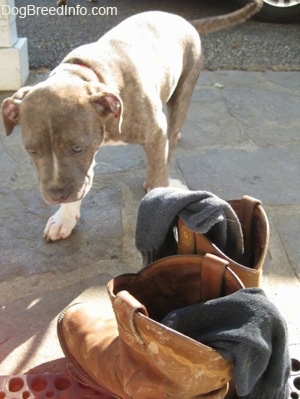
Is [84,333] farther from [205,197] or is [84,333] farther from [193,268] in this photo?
[205,197]

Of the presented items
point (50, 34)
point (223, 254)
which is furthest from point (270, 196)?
point (50, 34)

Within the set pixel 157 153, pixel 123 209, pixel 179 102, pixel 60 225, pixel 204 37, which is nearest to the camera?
pixel 60 225

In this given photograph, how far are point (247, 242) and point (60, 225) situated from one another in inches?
47.0

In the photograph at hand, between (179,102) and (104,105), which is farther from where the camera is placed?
(179,102)

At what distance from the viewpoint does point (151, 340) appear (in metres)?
1.53

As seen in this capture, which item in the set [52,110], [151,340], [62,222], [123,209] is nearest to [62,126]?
[52,110]

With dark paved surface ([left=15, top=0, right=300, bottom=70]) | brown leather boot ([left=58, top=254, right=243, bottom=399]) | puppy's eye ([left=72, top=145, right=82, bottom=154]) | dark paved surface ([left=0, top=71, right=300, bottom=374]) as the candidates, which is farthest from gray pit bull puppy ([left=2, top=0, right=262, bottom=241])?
dark paved surface ([left=15, top=0, right=300, bottom=70])

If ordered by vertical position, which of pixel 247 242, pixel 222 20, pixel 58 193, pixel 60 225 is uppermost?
pixel 222 20

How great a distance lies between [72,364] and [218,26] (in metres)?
2.81

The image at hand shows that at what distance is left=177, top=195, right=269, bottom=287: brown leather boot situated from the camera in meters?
1.76

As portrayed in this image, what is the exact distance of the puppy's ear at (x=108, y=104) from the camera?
247 cm

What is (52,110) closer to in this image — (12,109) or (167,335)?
(12,109)
